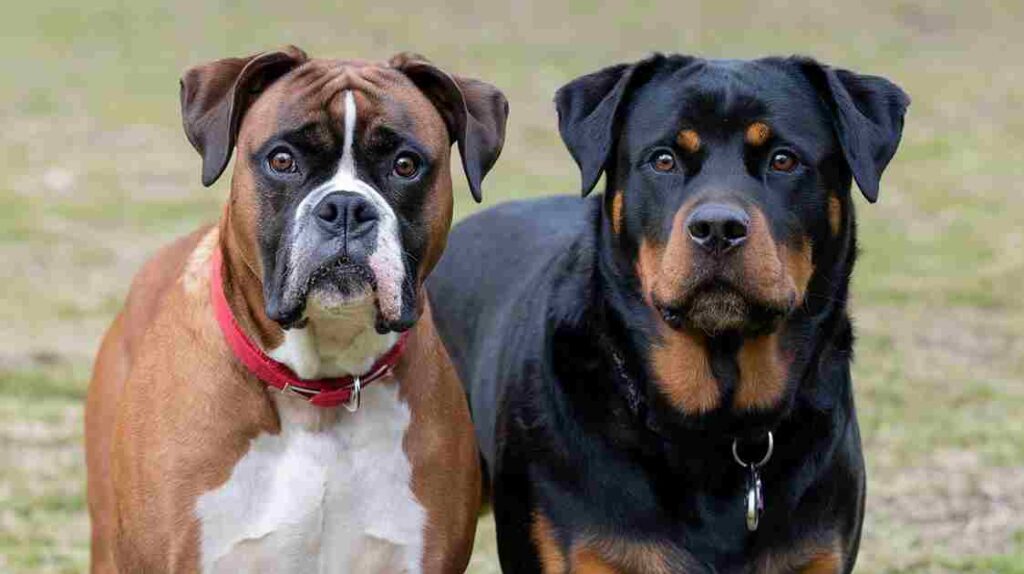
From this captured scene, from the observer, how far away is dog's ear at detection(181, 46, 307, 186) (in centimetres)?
496

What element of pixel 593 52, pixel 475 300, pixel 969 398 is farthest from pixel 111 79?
pixel 475 300

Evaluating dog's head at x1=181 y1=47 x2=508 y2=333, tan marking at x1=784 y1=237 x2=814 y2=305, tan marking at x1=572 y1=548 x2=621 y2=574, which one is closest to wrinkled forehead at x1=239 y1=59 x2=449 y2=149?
dog's head at x1=181 y1=47 x2=508 y2=333

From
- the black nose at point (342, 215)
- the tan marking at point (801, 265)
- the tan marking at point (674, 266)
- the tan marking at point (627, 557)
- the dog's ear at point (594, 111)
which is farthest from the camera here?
the dog's ear at point (594, 111)

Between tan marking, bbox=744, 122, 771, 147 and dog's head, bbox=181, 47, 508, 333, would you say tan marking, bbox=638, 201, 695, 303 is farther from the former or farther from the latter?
dog's head, bbox=181, 47, 508, 333

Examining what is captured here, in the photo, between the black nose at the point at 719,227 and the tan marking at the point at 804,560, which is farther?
the tan marking at the point at 804,560

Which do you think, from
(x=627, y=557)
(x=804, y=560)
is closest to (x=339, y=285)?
(x=627, y=557)

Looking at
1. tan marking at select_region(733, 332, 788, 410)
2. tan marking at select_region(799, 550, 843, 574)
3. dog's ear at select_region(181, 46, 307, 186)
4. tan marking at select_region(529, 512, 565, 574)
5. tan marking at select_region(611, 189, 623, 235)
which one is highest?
dog's ear at select_region(181, 46, 307, 186)

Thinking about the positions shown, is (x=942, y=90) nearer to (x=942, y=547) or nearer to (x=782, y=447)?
(x=942, y=547)

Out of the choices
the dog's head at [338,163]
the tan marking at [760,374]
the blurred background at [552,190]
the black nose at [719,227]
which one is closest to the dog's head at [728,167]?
the black nose at [719,227]

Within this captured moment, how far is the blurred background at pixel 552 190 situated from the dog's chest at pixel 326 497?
196 centimetres

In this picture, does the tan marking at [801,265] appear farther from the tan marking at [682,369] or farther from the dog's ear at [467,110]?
the dog's ear at [467,110]

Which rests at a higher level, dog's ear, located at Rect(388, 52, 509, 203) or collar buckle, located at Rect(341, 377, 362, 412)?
dog's ear, located at Rect(388, 52, 509, 203)

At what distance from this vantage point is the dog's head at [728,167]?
4.72m

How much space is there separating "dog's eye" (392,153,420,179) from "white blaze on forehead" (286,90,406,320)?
129 millimetres
